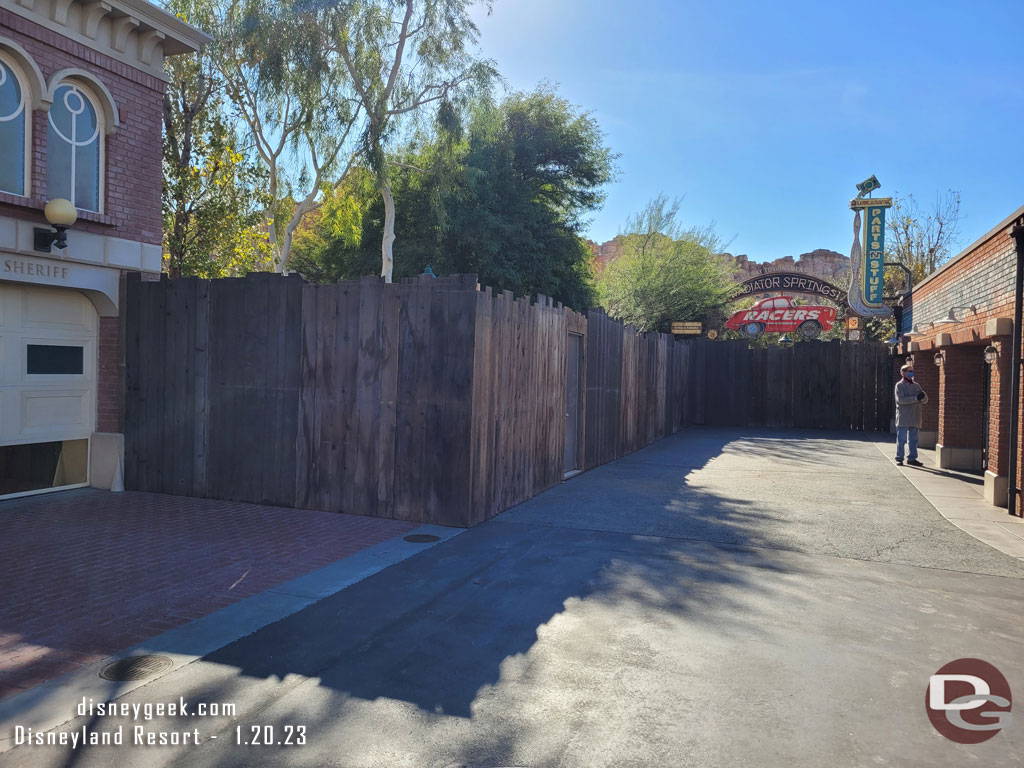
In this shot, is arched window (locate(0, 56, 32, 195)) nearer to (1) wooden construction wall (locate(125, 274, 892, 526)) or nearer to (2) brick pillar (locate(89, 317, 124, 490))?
(1) wooden construction wall (locate(125, 274, 892, 526))

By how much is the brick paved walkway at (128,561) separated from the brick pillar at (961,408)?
34.3ft

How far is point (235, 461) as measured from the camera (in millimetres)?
8523

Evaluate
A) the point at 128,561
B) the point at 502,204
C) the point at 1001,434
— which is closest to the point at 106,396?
the point at 128,561

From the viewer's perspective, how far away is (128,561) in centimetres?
596

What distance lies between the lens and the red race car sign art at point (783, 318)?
2691 cm

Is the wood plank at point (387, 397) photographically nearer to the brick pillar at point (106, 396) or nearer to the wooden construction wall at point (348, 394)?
the wooden construction wall at point (348, 394)

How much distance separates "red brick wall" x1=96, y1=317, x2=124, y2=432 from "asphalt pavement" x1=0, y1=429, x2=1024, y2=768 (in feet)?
17.5

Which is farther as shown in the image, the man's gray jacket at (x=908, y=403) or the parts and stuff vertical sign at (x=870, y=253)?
the parts and stuff vertical sign at (x=870, y=253)

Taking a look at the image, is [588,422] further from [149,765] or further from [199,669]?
[149,765]

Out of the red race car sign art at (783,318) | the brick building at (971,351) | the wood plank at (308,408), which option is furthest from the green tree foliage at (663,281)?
the wood plank at (308,408)

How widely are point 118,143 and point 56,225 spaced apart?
170 cm

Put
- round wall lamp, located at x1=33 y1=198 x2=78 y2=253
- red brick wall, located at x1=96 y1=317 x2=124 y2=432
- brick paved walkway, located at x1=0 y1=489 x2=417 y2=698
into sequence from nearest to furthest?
brick paved walkway, located at x1=0 y1=489 x2=417 y2=698, round wall lamp, located at x1=33 y1=198 x2=78 y2=253, red brick wall, located at x1=96 y1=317 x2=124 y2=432


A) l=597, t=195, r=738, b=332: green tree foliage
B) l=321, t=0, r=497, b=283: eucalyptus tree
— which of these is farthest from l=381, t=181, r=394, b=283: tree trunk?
l=597, t=195, r=738, b=332: green tree foliage

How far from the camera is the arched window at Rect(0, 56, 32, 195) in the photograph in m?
7.87
